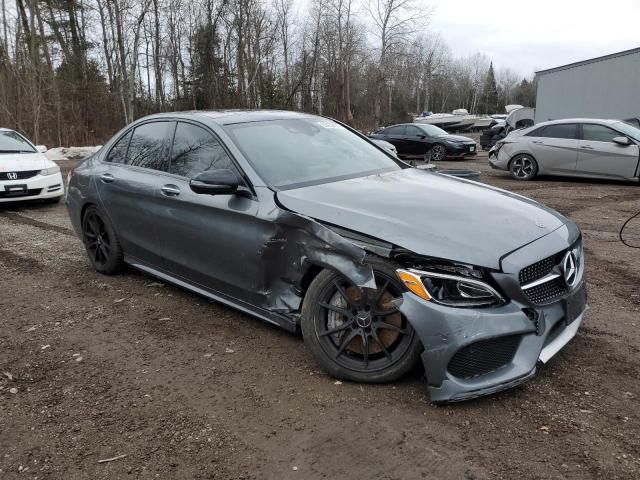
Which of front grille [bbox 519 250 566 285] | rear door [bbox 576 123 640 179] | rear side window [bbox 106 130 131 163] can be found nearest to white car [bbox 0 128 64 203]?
rear side window [bbox 106 130 131 163]

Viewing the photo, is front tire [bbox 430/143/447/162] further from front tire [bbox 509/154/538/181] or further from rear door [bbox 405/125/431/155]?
Result: front tire [bbox 509/154/538/181]

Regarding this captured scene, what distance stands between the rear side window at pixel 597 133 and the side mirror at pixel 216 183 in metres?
10.1

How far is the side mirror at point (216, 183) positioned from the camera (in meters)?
3.54

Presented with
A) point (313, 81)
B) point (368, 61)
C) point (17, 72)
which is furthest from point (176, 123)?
point (368, 61)

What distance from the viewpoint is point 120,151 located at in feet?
16.8

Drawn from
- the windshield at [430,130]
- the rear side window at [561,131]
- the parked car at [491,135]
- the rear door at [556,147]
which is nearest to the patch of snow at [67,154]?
the windshield at [430,130]

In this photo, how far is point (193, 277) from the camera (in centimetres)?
414

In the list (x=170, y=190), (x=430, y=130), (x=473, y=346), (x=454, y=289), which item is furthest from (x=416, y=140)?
(x=473, y=346)

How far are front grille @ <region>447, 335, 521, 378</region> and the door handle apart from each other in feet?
8.20

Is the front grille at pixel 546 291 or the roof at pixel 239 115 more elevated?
the roof at pixel 239 115

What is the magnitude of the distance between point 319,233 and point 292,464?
1.28 metres

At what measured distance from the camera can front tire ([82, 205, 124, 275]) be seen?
508cm

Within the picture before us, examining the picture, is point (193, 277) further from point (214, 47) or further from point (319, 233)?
point (214, 47)

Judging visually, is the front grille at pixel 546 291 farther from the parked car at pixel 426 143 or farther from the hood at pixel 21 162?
the parked car at pixel 426 143
